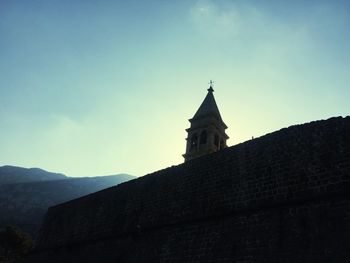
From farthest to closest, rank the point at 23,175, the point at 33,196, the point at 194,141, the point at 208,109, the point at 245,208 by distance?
1. the point at 23,175
2. the point at 33,196
3. the point at 208,109
4. the point at 194,141
5. the point at 245,208

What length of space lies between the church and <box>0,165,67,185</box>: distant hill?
100.0m

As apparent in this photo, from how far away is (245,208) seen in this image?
909 centimetres

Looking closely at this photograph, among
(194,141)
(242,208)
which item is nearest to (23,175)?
(194,141)

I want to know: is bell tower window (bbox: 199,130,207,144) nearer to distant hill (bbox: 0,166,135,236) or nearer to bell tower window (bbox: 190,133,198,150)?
bell tower window (bbox: 190,133,198,150)

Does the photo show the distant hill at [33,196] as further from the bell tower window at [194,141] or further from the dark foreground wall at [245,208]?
the dark foreground wall at [245,208]

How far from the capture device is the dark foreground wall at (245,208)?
7.55 metres

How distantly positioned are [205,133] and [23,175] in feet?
330

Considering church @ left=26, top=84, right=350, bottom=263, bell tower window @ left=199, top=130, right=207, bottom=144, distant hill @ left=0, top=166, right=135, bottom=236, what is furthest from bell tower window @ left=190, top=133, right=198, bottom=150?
distant hill @ left=0, top=166, right=135, bottom=236

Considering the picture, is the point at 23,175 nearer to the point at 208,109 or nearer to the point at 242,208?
the point at 208,109

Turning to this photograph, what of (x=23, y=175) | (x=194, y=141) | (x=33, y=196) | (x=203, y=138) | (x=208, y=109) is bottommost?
(x=194, y=141)

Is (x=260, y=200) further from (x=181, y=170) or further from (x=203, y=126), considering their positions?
(x=203, y=126)

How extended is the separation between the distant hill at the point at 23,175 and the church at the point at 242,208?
9996 centimetres

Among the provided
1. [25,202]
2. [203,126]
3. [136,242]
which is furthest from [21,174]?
[136,242]

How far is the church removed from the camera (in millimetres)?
7574
